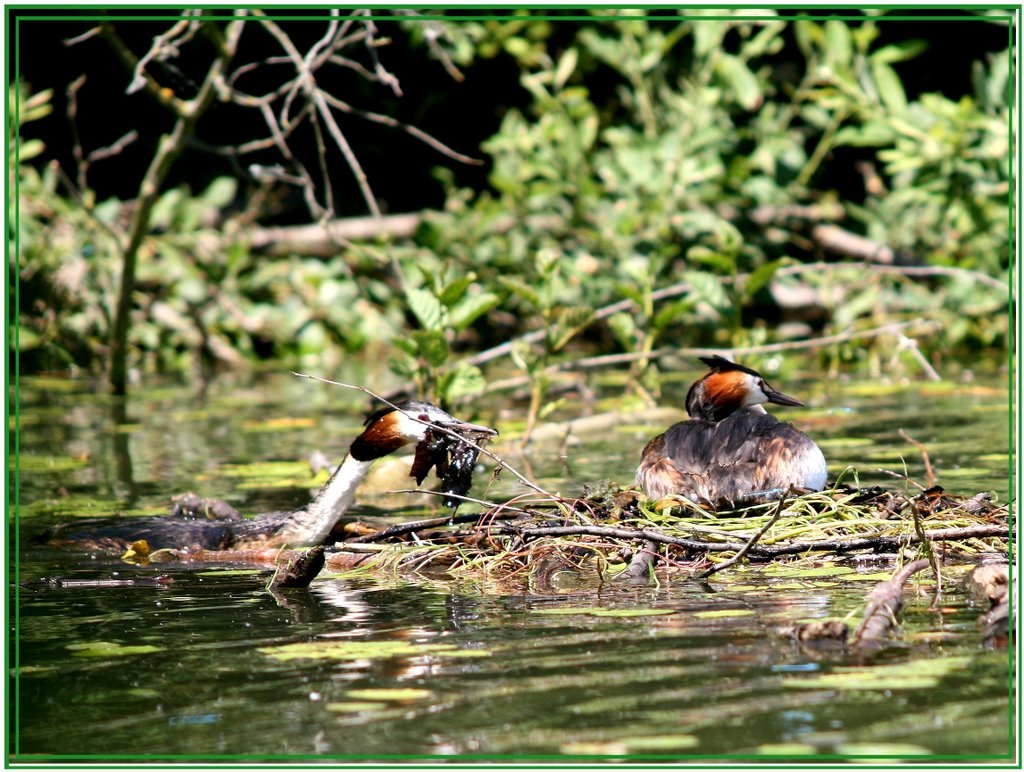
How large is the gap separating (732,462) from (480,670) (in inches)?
87.1

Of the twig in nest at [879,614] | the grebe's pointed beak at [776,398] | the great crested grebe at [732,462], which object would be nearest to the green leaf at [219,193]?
the grebe's pointed beak at [776,398]

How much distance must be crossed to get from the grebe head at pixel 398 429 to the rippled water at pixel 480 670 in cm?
56

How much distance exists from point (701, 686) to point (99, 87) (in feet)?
43.4

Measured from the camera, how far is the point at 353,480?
545 cm

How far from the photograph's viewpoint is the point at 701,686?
336 cm

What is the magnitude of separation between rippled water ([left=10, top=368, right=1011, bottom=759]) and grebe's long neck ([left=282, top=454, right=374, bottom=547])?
0.34 metres

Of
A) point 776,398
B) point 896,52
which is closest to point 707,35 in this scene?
point 896,52

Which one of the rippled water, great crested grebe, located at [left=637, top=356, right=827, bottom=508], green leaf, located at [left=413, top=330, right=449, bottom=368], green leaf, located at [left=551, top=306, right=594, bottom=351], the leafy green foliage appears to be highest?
the leafy green foliage

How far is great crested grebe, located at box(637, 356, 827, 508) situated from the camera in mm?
5387

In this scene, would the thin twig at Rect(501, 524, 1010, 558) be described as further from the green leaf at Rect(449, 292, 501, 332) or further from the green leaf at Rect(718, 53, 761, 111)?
the green leaf at Rect(718, 53, 761, 111)

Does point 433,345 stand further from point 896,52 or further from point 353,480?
point 896,52

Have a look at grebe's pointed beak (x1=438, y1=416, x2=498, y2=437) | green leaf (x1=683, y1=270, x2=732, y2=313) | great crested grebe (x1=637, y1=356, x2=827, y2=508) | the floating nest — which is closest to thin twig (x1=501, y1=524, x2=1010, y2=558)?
the floating nest

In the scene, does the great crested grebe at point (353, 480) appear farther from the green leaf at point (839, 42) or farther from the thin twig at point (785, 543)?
the green leaf at point (839, 42)

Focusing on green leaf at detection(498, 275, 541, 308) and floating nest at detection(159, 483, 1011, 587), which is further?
green leaf at detection(498, 275, 541, 308)
